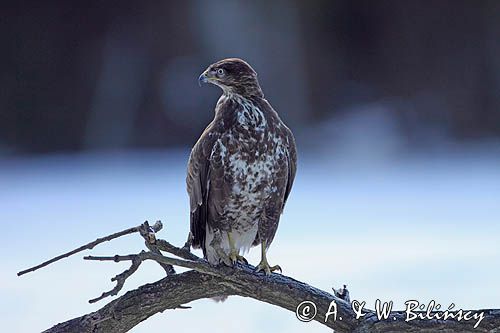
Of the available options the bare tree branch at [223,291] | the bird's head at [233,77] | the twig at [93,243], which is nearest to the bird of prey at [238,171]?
the bird's head at [233,77]

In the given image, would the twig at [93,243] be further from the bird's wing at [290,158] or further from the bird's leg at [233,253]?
the bird's wing at [290,158]

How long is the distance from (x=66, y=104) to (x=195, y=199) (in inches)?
347

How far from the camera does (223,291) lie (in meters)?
4.05

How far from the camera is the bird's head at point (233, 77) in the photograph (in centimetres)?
452

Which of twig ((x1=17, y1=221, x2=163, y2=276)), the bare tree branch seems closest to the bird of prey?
the bare tree branch

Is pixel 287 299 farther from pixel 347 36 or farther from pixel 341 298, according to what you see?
pixel 347 36

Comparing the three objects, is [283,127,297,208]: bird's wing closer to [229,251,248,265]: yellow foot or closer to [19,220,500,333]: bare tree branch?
[229,251,248,265]: yellow foot

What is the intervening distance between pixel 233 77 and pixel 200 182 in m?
0.41

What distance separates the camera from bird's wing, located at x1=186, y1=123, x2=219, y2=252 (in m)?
4.42

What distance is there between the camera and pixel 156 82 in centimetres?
1277

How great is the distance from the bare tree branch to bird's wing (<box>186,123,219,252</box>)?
1.64 ft

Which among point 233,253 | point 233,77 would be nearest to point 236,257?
point 233,253

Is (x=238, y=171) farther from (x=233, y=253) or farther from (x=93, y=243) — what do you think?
(x=93, y=243)

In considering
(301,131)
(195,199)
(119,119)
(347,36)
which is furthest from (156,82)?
(195,199)
